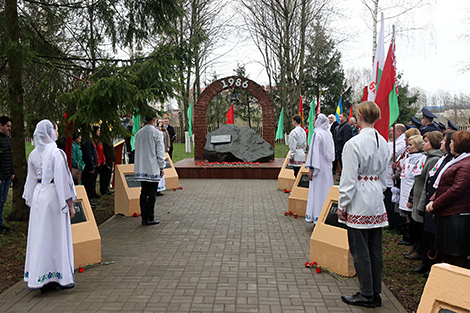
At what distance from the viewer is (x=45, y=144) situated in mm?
4684

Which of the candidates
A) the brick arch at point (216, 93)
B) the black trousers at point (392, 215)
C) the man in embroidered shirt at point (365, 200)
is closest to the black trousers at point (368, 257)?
the man in embroidered shirt at point (365, 200)

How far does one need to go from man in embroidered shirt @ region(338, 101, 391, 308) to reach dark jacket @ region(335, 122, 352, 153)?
831 cm

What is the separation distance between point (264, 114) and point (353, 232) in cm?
1422

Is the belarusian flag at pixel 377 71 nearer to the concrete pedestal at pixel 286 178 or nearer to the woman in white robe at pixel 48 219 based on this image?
the woman in white robe at pixel 48 219

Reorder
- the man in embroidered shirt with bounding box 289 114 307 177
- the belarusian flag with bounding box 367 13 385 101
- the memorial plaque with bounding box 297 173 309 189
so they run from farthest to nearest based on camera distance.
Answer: the man in embroidered shirt with bounding box 289 114 307 177 < the memorial plaque with bounding box 297 173 309 189 < the belarusian flag with bounding box 367 13 385 101

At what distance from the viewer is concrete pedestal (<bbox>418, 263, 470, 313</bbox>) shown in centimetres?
241

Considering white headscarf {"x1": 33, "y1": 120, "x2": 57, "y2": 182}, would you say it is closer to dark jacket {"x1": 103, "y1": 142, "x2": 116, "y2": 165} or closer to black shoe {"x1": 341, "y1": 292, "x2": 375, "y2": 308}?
black shoe {"x1": 341, "y1": 292, "x2": 375, "y2": 308}

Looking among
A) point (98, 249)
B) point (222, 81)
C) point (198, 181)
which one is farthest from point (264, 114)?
point (98, 249)

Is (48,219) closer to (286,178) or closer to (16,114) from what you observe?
(16,114)

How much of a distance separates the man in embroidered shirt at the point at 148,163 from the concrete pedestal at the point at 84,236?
1982 millimetres

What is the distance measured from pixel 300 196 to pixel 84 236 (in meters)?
4.69

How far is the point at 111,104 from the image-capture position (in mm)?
6824

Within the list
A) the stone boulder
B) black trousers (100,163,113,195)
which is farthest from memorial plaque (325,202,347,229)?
the stone boulder

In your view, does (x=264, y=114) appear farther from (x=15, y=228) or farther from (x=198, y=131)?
(x=15, y=228)
